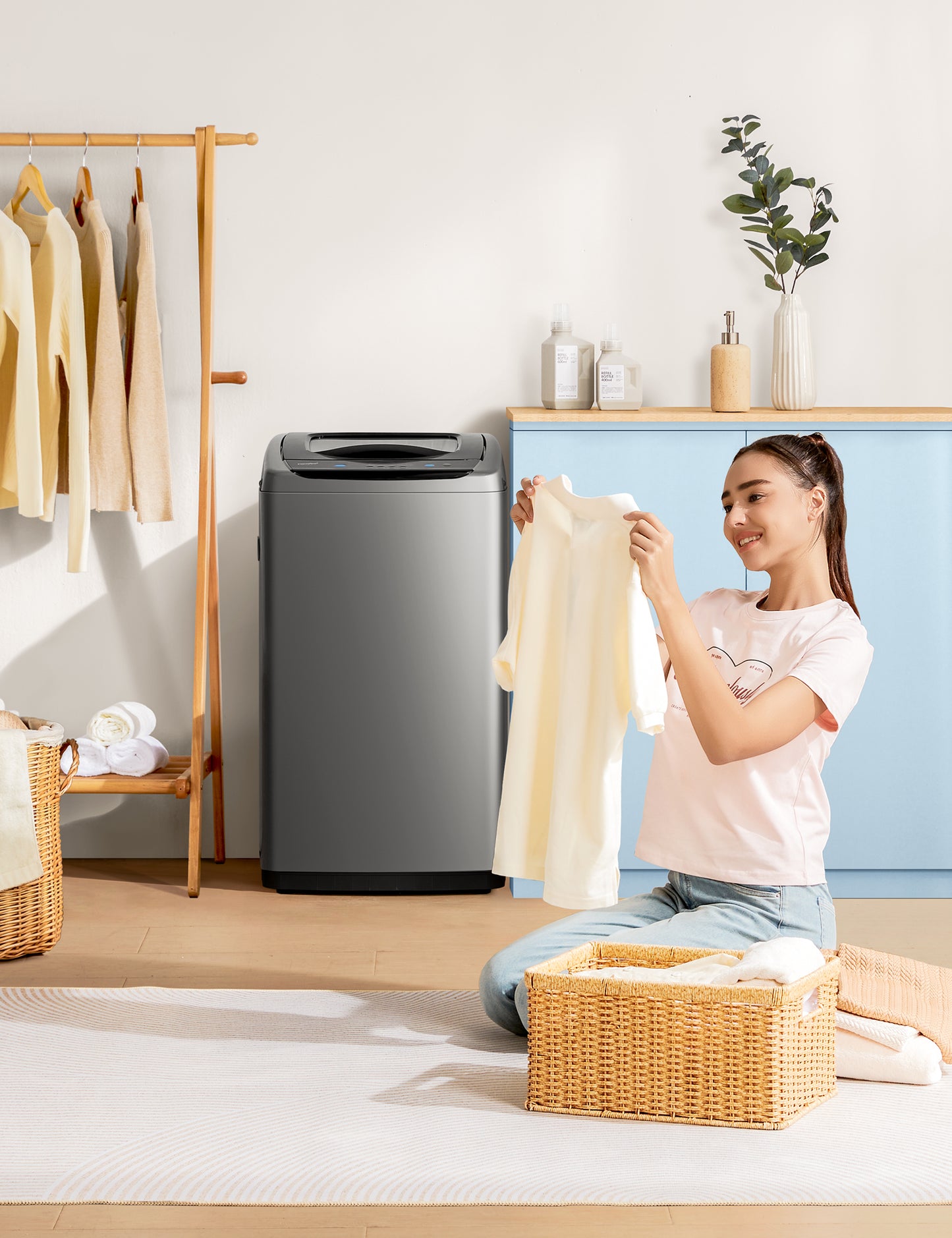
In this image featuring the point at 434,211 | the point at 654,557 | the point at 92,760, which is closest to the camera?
the point at 654,557

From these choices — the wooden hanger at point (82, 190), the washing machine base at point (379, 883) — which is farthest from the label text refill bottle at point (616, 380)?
the wooden hanger at point (82, 190)

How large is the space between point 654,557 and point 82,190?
6.48ft

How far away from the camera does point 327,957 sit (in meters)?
2.49

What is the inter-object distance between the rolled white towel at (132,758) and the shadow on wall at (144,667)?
0.78ft

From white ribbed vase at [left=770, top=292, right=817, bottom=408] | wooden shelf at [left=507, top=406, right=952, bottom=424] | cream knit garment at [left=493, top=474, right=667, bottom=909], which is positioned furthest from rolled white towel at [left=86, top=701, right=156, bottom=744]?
white ribbed vase at [left=770, top=292, right=817, bottom=408]

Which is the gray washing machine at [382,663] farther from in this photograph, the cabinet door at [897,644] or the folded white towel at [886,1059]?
the folded white towel at [886,1059]

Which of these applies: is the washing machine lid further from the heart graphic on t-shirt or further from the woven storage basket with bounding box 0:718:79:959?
the heart graphic on t-shirt

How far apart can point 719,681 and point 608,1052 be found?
508 mm

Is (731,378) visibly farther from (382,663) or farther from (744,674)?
(744,674)

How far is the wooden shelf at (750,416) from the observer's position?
2850 millimetres

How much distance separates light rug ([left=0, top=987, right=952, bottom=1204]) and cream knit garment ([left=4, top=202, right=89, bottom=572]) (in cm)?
120

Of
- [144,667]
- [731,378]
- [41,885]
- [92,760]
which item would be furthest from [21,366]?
[731,378]

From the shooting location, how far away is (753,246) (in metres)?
3.13

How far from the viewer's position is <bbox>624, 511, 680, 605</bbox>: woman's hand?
1.67 metres
